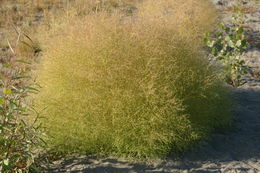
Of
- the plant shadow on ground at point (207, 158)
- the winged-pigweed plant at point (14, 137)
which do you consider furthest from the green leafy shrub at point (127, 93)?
the winged-pigweed plant at point (14, 137)

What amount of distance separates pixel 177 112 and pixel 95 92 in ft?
2.21

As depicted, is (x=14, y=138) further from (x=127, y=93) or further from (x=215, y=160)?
(x=215, y=160)

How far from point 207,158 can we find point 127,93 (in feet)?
2.71

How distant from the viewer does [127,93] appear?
2549 mm

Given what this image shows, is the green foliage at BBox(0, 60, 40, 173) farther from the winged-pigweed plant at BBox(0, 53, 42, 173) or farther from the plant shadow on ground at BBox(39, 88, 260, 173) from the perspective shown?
the plant shadow on ground at BBox(39, 88, 260, 173)

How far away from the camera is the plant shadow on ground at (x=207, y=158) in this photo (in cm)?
249

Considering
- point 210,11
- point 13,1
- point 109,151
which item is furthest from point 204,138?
point 13,1

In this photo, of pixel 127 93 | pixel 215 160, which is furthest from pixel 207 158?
pixel 127 93

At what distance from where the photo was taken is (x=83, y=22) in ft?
10.7

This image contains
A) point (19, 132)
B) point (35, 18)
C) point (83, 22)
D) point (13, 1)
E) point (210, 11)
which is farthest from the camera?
point (13, 1)

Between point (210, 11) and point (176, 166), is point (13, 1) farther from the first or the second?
point (176, 166)

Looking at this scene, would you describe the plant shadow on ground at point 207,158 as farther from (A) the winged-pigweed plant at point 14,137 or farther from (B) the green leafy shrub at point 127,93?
(A) the winged-pigweed plant at point 14,137

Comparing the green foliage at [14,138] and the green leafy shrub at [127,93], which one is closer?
the green foliage at [14,138]

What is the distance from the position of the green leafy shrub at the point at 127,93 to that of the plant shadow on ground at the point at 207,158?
9 centimetres
